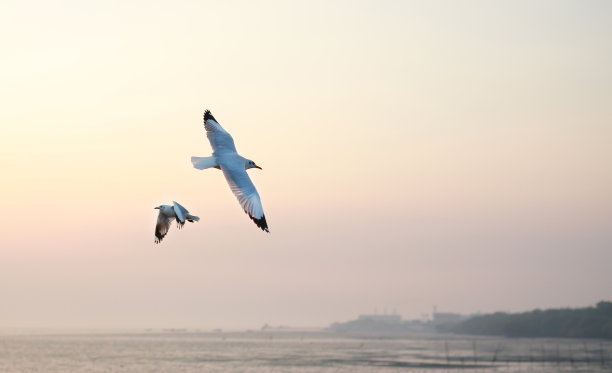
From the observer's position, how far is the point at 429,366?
102m

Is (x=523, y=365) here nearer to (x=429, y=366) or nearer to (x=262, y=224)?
(x=429, y=366)

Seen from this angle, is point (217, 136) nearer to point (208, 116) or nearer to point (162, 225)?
point (208, 116)

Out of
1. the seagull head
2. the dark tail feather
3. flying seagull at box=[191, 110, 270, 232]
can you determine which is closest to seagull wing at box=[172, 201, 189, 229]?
flying seagull at box=[191, 110, 270, 232]

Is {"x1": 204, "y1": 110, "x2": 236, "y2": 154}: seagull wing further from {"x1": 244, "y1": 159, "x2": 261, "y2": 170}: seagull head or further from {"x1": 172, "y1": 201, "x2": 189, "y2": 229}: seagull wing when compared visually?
{"x1": 172, "y1": 201, "x2": 189, "y2": 229}: seagull wing

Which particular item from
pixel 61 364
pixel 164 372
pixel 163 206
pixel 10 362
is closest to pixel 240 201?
pixel 163 206

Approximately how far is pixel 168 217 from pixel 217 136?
5.61ft

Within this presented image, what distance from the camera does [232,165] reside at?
41.7ft

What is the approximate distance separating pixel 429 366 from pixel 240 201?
9412 cm

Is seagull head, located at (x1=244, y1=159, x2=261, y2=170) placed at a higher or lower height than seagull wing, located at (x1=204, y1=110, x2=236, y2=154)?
lower

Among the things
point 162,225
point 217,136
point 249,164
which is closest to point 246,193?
point 249,164

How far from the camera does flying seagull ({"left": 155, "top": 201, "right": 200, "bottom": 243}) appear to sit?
11.7 metres

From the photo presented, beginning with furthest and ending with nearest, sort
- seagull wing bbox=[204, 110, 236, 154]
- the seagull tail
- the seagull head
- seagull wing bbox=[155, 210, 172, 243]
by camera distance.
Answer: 1. seagull wing bbox=[204, 110, 236, 154]
2. the seagull head
3. seagull wing bbox=[155, 210, 172, 243]
4. the seagull tail

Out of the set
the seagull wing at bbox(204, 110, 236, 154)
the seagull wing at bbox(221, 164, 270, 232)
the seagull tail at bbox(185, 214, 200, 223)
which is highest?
the seagull wing at bbox(204, 110, 236, 154)

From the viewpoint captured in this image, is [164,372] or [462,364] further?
[462,364]
